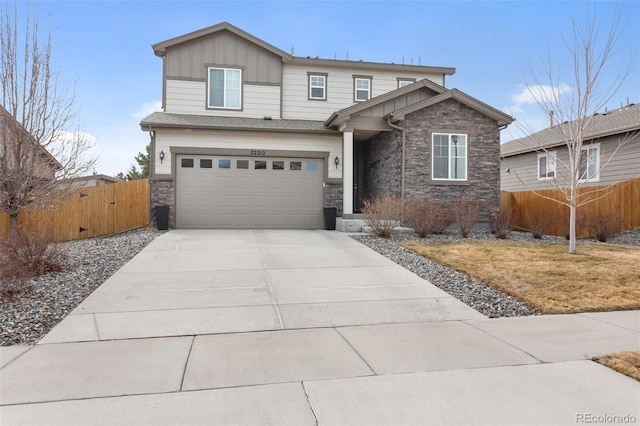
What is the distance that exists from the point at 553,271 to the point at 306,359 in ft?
18.8

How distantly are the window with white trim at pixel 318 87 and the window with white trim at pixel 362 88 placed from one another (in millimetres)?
1330

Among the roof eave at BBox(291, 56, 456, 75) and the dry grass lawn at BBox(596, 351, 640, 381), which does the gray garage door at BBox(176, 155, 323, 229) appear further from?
the dry grass lawn at BBox(596, 351, 640, 381)

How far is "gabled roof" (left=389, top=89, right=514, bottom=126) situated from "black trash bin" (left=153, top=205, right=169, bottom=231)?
8.23 meters

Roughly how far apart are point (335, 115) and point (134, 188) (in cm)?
748

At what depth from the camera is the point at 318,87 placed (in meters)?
16.4

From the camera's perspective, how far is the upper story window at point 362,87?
16672 mm

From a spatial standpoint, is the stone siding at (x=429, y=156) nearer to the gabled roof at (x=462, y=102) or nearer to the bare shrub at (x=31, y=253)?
the gabled roof at (x=462, y=102)

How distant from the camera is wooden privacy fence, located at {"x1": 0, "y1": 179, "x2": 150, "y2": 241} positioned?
12828 millimetres

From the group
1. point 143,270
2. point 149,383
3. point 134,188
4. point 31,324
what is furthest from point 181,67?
point 149,383

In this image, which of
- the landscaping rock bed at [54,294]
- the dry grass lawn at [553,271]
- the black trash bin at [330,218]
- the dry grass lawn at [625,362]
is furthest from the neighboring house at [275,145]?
the dry grass lawn at [625,362]

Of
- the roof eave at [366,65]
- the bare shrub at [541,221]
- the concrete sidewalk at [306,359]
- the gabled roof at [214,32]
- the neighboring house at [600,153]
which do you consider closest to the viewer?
the concrete sidewalk at [306,359]

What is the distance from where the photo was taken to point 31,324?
15.2 feet

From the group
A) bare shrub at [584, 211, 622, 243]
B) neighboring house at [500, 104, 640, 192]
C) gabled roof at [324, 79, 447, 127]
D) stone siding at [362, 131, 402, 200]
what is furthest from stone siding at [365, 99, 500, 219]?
bare shrub at [584, 211, 622, 243]

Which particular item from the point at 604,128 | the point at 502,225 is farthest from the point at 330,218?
the point at 604,128
